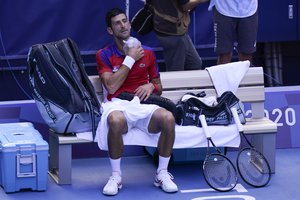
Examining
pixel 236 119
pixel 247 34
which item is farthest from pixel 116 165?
pixel 247 34

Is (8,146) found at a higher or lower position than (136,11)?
lower

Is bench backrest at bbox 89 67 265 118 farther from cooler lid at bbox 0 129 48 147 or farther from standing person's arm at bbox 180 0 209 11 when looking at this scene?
cooler lid at bbox 0 129 48 147

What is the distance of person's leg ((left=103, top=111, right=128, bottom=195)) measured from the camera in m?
7.74

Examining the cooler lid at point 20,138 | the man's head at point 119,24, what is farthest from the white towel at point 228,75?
the cooler lid at point 20,138

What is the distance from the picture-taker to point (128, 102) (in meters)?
8.02

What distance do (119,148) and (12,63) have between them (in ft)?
7.59

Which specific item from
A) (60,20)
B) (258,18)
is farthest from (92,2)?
(258,18)

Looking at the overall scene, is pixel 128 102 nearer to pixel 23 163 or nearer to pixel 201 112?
pixel 201 112

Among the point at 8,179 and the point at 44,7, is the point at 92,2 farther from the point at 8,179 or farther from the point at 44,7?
the point at 8,179

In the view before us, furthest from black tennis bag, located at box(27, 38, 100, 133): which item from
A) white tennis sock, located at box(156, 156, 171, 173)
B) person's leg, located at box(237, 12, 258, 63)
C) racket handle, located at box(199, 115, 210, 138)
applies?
person's leg, located at box(237, 12, 258, 63)

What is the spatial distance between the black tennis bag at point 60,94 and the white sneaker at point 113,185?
423 millimetres

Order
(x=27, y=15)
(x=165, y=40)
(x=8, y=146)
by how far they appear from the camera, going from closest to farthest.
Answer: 1. (x=8, y=146)
2. (x=165, y=40)
3. (x=27, y=15)

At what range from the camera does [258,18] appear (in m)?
9.95

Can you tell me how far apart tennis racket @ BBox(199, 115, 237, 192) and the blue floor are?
64 millimetres
